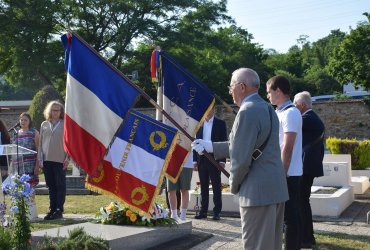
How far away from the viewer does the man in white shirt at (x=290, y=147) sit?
6.09 m

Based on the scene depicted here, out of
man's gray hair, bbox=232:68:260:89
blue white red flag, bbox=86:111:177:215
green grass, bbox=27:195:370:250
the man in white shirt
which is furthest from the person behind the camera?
green grass, bbox=27:195:370:250

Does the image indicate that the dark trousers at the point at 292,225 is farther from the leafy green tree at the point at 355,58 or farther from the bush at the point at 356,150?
the leafy green tree at the point at 355,58

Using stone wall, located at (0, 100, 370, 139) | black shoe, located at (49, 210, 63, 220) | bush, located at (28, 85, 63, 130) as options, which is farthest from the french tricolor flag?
stone wall, located at (0, 100, 370, 139)

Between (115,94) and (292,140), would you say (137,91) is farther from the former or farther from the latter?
(292,140)

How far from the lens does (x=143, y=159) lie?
272 inches

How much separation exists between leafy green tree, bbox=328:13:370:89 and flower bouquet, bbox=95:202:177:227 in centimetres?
2698

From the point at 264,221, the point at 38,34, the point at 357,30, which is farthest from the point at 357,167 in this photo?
the point at 38,34

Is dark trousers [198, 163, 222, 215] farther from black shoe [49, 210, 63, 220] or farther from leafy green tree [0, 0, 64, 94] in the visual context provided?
leafy green tree [0, 0, 64, 94]

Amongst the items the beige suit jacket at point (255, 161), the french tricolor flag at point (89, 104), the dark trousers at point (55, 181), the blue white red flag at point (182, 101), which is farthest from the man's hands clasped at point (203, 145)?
the dark trousers at point (55, 181)

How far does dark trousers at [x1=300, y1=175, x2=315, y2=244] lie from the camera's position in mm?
7059

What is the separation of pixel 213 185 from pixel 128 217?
7.84 feet

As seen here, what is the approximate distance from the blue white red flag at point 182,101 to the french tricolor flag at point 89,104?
4.22 ft

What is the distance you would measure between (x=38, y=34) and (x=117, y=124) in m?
28.5

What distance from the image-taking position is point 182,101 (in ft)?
26.0
